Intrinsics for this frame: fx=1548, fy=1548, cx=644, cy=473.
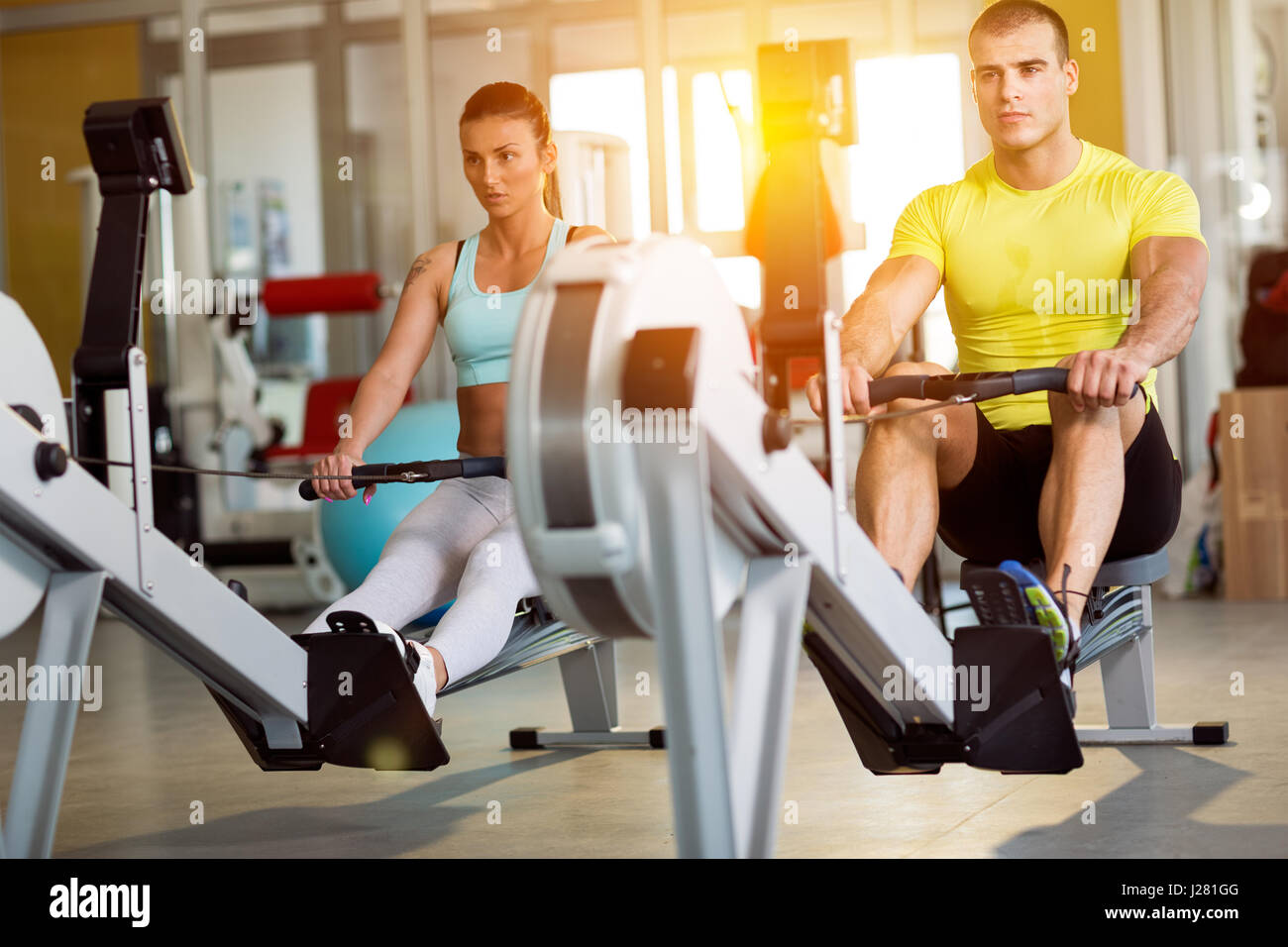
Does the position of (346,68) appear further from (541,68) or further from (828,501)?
(828,501)

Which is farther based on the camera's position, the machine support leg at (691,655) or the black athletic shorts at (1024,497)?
the black athletic shorts at (1024,497)

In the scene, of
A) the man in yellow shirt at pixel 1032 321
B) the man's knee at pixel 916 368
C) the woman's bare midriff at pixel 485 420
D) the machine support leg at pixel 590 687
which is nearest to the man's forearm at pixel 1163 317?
the man in yellow shirt at pixel 1032 321

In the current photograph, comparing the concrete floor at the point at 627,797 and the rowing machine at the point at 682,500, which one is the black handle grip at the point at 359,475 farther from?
the rowing machine at the point at 682,500

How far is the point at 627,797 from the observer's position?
251cm

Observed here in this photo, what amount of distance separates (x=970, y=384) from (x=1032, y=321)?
0.59 m

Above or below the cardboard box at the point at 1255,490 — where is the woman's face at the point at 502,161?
above

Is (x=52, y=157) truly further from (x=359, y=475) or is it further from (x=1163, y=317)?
(x=1163, y=317)

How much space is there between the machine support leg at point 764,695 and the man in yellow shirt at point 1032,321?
464mm

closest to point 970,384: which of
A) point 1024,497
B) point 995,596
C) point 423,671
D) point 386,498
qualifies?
point 995,596

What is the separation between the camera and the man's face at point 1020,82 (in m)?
2.26

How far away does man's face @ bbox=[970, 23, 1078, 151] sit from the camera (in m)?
2.26

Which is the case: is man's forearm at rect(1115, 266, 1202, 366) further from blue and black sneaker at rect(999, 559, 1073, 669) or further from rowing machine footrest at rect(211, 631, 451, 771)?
rowing machine footrest at rect(211, 631, 451, 771)

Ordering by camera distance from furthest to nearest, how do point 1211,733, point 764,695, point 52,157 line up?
1. point 52,157
2. point 1211,733
3. point 764,695
